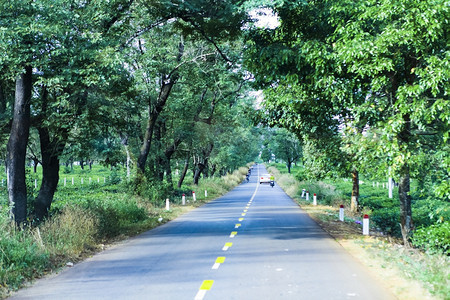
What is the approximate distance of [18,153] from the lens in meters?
11.3

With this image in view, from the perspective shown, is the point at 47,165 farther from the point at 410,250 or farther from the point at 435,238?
the point at 435,238

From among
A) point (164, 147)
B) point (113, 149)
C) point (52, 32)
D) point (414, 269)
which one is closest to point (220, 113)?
point (164, 147)

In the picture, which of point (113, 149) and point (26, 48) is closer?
point (26, 48)

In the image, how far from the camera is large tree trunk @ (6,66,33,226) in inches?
442

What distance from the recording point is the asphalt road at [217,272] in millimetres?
6695

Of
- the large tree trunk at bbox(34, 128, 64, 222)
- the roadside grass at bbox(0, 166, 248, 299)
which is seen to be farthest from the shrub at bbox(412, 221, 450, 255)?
the large tree trunk at bbox(34, 128, 64, 222)

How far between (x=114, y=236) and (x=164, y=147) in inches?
673

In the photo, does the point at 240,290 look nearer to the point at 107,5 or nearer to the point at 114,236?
the point at 114,236

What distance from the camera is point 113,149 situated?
1548cm

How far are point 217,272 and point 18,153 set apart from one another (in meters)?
6.41

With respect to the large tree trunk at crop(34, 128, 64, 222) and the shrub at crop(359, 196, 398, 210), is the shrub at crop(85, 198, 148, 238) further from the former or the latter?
the shrub at crop(359, 196, 398, 210)

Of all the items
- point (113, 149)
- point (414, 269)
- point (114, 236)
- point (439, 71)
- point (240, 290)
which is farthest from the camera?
point (113, 149)

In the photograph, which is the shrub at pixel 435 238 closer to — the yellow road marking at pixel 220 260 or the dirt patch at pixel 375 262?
the dirt patch at pixel 375 262

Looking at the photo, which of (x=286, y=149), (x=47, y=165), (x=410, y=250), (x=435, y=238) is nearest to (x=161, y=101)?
(x=47, y=165)
